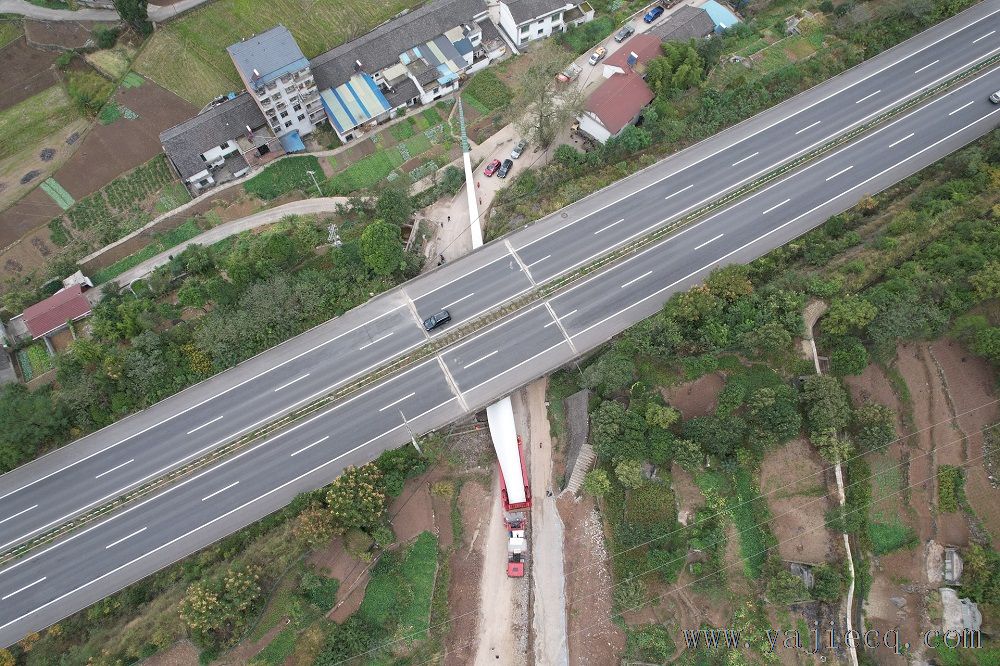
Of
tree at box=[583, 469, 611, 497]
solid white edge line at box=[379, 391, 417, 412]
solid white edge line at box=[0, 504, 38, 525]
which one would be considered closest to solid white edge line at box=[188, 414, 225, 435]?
solid white edge line at box=[0, 504, 38, 525]

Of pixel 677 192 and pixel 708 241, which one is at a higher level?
pixel 677 192

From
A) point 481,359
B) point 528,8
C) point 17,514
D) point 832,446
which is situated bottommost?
point 832,446

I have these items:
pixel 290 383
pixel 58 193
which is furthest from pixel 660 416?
pixel 58 193

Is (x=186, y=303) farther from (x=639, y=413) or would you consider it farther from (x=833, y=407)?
(x=833, y=407)

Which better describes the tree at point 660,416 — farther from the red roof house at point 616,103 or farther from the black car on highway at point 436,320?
the red roof house at point 616,103

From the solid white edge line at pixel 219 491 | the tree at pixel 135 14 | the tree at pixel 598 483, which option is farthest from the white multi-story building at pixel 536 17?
the solid white edge line at pixel 219 491

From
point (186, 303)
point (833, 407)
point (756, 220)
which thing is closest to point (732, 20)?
point (756, 220)

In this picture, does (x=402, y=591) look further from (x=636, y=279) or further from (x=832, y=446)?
(x=832, y=446)
